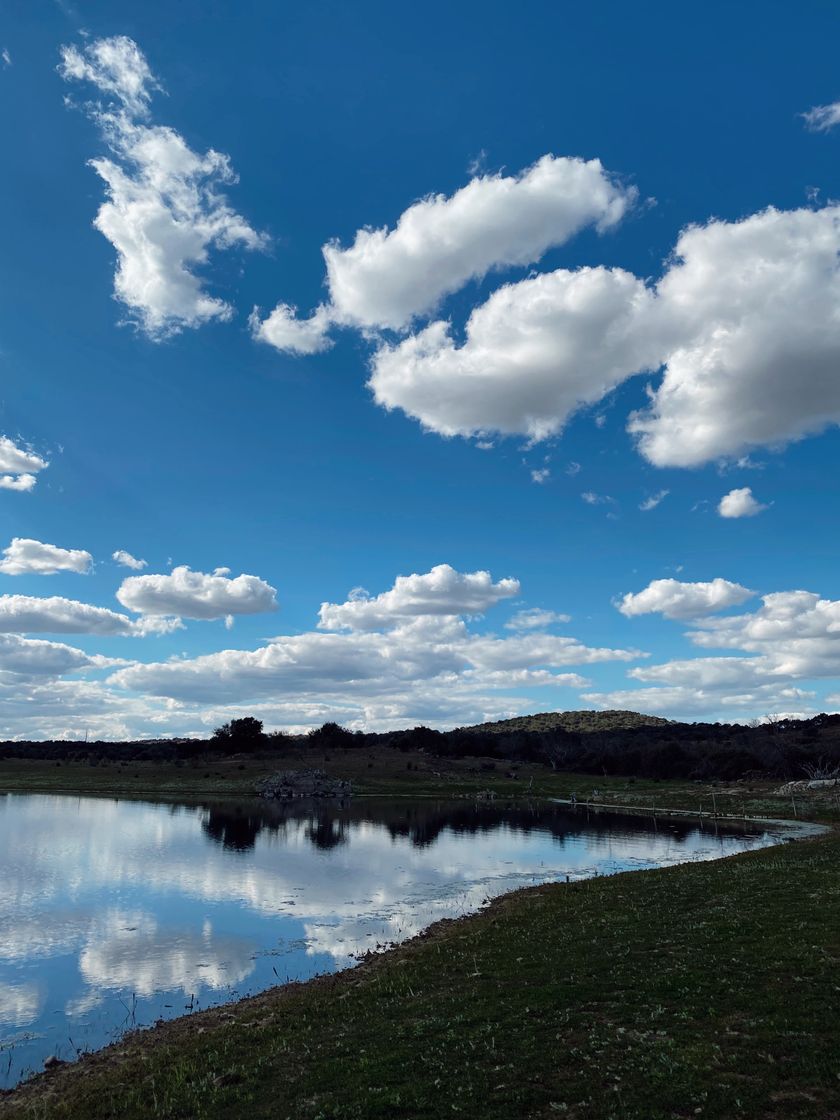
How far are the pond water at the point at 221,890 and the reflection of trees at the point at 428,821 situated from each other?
58 centimetres

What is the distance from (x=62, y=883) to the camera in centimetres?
4809

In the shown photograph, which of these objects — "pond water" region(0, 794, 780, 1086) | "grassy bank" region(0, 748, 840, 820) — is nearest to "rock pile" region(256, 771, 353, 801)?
"grassy bank" region(0, 748, 840, 820)

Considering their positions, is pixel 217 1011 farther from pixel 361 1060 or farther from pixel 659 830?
pixel 659 830

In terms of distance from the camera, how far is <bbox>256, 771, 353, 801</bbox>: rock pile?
144 metres

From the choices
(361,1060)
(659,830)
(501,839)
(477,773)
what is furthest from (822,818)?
(477,773)

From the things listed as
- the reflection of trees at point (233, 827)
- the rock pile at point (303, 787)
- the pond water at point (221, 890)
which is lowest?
the pond water at point (221, 890)

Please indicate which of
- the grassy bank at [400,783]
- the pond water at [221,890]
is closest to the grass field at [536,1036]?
the pond water at [221,890]

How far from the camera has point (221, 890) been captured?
154 ft

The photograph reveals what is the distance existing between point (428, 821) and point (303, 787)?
58435mm

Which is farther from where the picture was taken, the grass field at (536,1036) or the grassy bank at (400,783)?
the grassy bank at (400,783)

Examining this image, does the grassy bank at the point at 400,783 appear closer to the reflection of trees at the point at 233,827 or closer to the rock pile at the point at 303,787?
the rock pile at the point at 303,787

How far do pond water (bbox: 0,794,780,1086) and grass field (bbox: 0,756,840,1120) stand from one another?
4378 mm

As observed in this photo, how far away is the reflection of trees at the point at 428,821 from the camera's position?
7925 cm

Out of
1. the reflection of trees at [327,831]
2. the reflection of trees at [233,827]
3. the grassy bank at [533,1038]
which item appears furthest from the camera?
the reflection of trees at [327,831]
